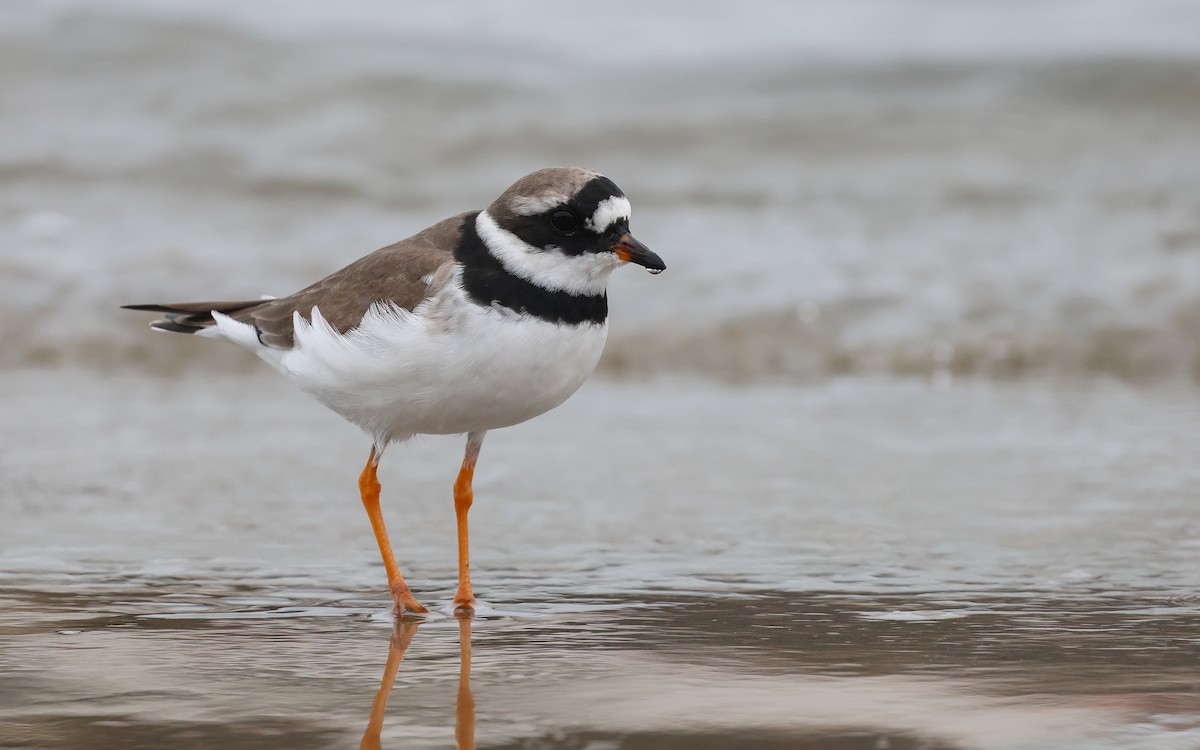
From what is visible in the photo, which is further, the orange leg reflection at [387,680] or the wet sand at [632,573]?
the wet sand at [632,573]

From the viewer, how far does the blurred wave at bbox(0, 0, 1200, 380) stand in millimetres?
9195

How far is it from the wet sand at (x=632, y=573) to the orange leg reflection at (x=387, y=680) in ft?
0.05

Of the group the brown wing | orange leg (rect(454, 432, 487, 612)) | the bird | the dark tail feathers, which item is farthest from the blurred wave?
the bird

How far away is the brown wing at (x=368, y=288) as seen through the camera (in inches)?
181

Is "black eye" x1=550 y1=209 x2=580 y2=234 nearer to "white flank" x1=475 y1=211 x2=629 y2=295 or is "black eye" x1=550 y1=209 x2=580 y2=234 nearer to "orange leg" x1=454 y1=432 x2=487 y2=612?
"white flank" x1=475 y1=211 x2=629 y2=295

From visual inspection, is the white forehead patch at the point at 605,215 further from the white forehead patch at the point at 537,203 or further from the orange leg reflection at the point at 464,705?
the orange leg reflection at the point at 464,705

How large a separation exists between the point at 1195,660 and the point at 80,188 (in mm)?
9928

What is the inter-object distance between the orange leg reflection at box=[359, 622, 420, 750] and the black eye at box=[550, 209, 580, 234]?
4.06ft

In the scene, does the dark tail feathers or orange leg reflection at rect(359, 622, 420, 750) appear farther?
the dark tail feathers

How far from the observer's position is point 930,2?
661 inches

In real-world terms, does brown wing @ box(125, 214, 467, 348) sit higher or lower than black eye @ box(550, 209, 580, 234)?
lower

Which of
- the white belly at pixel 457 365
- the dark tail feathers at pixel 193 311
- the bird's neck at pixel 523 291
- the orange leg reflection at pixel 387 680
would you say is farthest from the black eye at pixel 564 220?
the dark tail feathers at pixel 193 311

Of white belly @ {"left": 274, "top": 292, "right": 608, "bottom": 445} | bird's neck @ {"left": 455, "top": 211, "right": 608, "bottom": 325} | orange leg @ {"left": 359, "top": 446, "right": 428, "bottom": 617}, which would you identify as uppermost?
bird's neck @ {"left": 455, "top": 211, "right": 608, "bottom": 325}

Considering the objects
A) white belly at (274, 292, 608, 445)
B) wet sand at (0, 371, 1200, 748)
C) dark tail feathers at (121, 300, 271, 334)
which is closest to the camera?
wet sand at (0, 371, 1200, 748)
